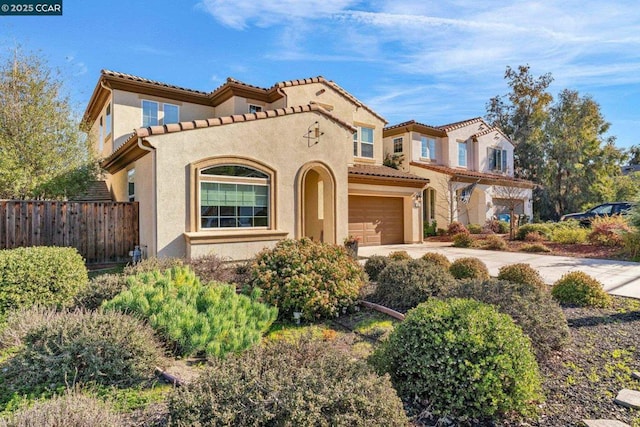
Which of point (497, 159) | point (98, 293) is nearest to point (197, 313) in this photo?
point (98, 293)

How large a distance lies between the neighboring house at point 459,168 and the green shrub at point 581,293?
16259 mm

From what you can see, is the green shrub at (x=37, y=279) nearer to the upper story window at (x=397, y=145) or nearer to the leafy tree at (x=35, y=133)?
the leafy tree at (x=35, y=133)

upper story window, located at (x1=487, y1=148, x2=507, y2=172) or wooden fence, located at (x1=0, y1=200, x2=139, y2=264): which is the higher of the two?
upper story window, located at (x1=487, y1=148, x2=507, y2=172)

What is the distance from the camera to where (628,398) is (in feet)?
11.8

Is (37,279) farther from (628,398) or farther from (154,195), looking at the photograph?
(628,398)

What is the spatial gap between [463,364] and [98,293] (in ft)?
18.5

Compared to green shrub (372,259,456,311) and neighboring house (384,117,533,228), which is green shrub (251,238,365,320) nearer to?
green shrub (372,259,456,311)

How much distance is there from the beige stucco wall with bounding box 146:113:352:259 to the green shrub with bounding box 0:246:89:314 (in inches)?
131

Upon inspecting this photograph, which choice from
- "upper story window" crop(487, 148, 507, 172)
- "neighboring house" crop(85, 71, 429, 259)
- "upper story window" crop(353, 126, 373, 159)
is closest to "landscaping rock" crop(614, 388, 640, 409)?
"neighboring house" crop(85, 71, 429, 259)

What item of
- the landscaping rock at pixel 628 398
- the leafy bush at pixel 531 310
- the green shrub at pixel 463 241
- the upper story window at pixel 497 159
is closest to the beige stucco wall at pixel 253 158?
the green shrub at pixel 463 241

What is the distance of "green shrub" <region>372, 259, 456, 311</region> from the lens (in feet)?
21.3

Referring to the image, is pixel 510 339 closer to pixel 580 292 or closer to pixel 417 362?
pixel 417 362

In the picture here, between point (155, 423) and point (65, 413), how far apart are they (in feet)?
2.29
